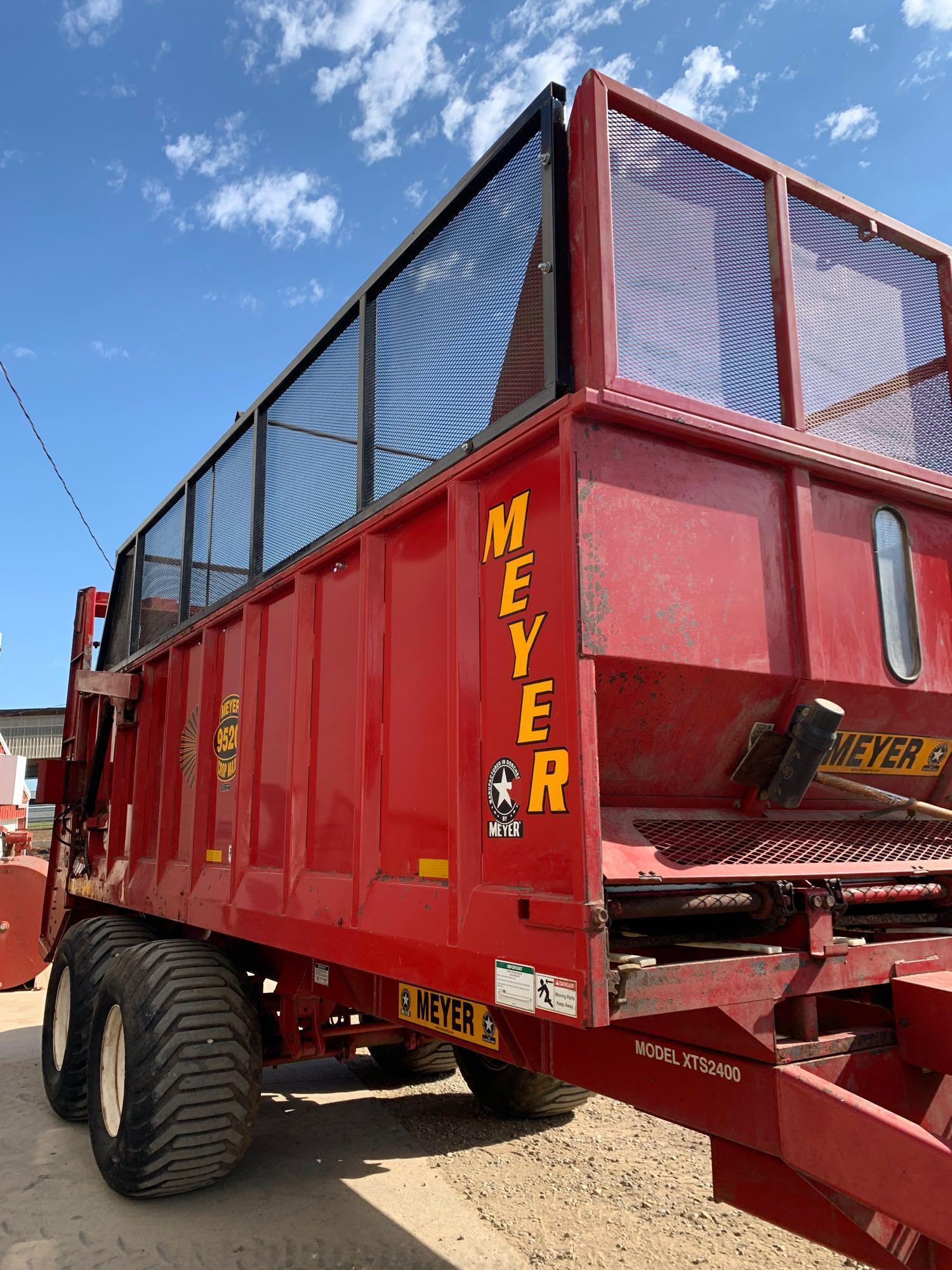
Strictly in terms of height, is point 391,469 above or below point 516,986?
above

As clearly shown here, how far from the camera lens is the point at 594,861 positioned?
223 cm

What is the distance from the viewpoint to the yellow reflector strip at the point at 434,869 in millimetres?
2855

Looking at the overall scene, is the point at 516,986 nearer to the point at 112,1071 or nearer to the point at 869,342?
the point at 869,342

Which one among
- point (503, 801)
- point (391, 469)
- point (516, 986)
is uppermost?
point (391, 469)

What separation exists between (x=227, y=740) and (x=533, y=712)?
2618mm

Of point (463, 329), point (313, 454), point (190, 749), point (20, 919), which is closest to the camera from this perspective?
point (463, 329)

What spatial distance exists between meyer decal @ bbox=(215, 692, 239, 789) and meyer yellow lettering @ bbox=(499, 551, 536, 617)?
230 cm

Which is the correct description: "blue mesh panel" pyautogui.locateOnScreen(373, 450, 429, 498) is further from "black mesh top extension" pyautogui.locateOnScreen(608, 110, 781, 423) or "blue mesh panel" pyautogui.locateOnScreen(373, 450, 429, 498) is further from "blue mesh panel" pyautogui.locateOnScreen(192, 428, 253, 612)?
A: "blue mesh panel" pyautogui.locateOnScreen(192, 428, 253, 612)

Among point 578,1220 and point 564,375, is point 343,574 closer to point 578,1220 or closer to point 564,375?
point 564,375

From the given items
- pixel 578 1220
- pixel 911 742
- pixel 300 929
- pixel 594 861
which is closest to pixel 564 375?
pixel 594 861

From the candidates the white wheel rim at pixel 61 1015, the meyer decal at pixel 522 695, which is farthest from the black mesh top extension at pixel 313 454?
the white wheel rim at pixel 61 1015

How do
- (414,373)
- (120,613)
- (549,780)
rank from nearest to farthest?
(549,780) < (414,373) < (120,613)

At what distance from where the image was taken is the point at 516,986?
2.39 meters

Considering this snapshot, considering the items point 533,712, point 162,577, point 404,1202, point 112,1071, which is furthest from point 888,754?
point 162,577
